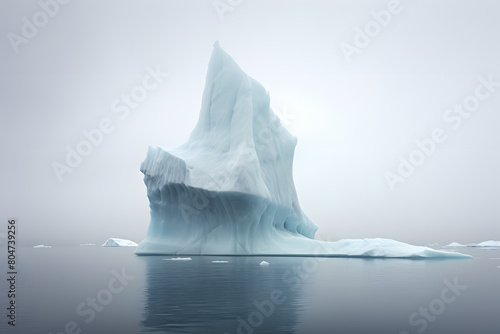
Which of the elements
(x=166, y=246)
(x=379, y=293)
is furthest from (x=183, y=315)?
(x=166, y=246)

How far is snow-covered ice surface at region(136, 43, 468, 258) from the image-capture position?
21.9 m

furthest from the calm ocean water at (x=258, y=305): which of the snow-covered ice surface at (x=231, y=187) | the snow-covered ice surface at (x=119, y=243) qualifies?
the snow-covered ice surface at (x=119, y=243)

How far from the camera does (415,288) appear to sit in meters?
10.1

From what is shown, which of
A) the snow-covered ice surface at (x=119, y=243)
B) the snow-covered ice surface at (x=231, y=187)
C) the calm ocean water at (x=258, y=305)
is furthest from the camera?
the snow-covered ice surface at (x=119, y=243)

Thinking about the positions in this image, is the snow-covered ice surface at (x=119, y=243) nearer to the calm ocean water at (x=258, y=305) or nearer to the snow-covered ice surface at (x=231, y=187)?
the snow-covered ice surface at (x=231, y=187)

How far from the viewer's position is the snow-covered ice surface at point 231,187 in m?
21.9

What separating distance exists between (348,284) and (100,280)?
6.34 meters

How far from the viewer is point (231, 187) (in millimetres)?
21406

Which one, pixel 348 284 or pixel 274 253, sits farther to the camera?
pixel 274 253

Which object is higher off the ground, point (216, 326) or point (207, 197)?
point (207, 197)

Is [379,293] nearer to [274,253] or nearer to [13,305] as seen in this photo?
[13,305]

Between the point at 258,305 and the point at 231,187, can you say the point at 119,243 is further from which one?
the point at 258,305

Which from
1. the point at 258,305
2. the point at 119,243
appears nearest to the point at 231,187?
the point at 258,305

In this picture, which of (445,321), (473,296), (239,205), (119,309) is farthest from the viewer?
(239,205)
